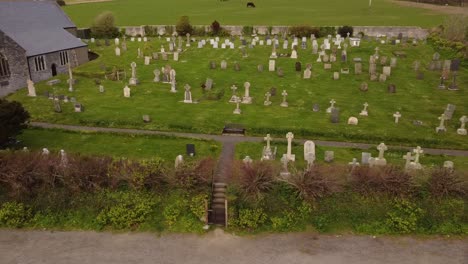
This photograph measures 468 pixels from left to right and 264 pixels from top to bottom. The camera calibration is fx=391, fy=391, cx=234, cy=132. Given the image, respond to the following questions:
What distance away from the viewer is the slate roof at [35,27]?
39438mm

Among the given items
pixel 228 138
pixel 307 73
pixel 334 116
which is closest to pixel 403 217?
pixel 334 116

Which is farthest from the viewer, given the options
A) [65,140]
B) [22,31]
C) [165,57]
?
[165,57]

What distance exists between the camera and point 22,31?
40.8 meters

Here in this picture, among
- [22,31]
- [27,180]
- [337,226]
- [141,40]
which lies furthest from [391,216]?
[141,40]

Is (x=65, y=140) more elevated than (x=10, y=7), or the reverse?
(x=10, y=7)

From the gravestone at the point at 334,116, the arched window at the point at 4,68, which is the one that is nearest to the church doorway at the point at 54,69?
the arched window at the point at 4,68

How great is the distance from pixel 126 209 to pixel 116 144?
734cm

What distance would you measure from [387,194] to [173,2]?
104 m

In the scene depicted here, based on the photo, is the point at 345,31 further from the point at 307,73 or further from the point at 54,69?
the point at 54,69

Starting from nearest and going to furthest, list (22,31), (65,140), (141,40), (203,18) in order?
(65,140) → (22,31) → (141,40) → (203,18)

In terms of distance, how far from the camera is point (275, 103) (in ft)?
98.0

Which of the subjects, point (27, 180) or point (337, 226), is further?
point (27, 180)

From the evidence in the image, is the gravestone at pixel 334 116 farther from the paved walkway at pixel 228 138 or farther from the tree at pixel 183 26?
the tree at pixel 183 26

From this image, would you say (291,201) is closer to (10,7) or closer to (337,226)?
(337,226)
